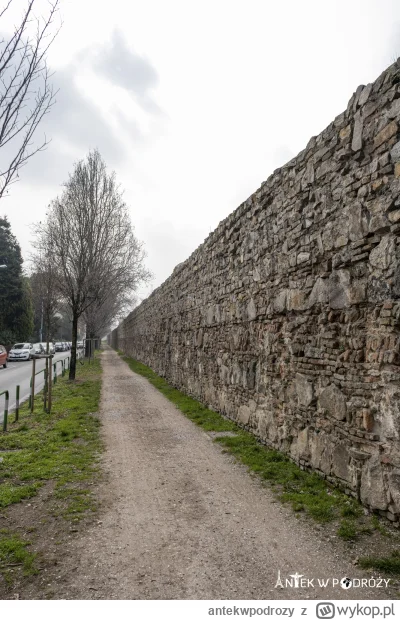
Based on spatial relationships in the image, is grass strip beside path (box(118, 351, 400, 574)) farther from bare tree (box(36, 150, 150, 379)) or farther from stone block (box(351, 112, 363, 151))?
bare tree (box(36, 150, 150, 379))

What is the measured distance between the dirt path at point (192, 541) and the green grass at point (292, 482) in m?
0.17

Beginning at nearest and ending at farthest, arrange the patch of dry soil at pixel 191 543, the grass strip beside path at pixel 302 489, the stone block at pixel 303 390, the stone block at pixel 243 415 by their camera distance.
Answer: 1. the patch of dry soil at pixel 191 543
2. the grass strip beside path at pixel 302 489
3. the stone block at pixel 303 390
4. the stone block at pixel 243 415

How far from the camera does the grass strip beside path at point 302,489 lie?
3514 mm

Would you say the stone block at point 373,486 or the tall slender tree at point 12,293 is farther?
the tall slender tree at point 12,293

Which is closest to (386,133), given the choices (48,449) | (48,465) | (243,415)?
(243,415)

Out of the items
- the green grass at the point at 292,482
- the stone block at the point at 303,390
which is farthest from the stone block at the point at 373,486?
the stone block at the point at 303,390

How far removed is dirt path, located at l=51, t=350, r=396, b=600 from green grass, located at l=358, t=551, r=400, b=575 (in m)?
0.11

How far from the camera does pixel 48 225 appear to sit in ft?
51.9

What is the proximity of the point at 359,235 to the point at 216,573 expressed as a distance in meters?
3.02

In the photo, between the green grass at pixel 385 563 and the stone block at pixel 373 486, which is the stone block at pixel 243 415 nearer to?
the stone block at pixel 373 486

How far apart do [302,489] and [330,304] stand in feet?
6.12

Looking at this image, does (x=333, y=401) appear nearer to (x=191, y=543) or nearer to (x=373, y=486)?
(x=373, y=486)

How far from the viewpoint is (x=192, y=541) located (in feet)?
11.2

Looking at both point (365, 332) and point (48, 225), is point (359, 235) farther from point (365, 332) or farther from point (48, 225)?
point (48, 225)
